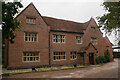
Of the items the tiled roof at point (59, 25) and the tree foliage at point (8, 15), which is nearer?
the tree foliage at point (8, 15)

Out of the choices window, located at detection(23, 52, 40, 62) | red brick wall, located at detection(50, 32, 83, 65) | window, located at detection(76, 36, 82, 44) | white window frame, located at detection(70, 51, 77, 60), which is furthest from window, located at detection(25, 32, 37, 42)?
window, located at detection(76, 36, 82, 44)

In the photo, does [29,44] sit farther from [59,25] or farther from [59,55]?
[59,25]

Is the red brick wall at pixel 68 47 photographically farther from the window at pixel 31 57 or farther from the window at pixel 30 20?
the window at pixel 30 20

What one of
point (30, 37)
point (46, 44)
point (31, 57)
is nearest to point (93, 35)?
point (46, 44)

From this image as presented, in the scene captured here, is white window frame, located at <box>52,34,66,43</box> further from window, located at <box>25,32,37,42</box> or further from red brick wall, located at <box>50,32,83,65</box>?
window, located at <box>25,32,37,42</box>

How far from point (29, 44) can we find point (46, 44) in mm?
3327

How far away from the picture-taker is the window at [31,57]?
19.9 meters

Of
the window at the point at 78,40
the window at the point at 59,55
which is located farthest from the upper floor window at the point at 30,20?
the window at the point at 78,40

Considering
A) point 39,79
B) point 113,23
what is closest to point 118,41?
point 113,23

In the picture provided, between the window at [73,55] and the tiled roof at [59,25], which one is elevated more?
the tiled roof at [59,25]

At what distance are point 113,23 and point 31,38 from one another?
1396cm

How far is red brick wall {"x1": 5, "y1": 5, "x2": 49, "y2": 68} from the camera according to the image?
18.9m

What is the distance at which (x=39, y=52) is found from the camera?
69.9ft

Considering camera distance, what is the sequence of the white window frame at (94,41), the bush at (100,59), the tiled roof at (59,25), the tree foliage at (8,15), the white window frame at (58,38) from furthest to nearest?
1. the white window frame at (94,41)
2. the bush at (100,59)
3. the tiled roof at (59,25)
4. the white window frame at (58,38)
5. the tree foliage at (8,15)
